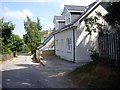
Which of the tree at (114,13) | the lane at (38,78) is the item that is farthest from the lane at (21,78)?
the tree at (114,13)

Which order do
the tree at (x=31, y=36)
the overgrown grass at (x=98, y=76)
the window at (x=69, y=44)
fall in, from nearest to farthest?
the overgrown grass at (x=98, y=76), the window at (x=69, y=44), the tree at (x=31, y=36)

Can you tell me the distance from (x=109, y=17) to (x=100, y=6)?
40.3 feet

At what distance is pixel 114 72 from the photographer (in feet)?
39.2

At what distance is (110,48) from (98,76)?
234 cm

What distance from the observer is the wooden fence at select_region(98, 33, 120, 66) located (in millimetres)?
13031

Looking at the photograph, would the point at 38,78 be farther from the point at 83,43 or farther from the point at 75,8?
the point at 75,8

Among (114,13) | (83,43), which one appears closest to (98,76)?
(114,13)

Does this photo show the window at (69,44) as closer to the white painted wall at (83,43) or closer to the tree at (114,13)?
the white painted wall at (83,43)

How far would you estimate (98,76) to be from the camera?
1253 centimetres

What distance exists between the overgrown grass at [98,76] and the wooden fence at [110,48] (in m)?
0.56

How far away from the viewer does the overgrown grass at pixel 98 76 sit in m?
11.1

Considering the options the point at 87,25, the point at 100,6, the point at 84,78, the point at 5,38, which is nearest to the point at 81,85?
the point at 84,78

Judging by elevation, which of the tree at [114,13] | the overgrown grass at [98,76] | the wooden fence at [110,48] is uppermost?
the tree at [114,13]

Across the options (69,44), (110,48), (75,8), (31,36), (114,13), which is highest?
(75,8)
